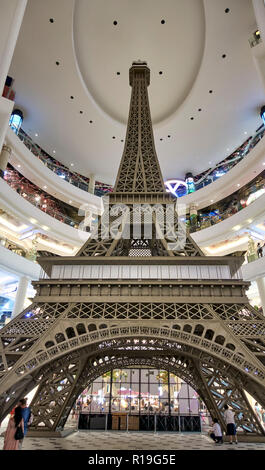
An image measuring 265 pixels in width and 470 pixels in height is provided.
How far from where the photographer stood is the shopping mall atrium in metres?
6.49

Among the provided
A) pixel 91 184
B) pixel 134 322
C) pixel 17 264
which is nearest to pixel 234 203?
pixel 91 184

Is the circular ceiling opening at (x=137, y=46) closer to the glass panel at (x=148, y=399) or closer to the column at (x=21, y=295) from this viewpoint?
the column at (x=21, y=295)

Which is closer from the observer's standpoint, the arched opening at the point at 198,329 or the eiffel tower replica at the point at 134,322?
the eiffel tower replica at the point at 134,322

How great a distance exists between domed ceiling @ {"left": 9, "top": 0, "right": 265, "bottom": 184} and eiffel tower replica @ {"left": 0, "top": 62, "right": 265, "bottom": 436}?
41.9ft

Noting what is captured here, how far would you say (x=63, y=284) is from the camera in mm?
7297

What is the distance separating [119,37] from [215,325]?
1939 centimetres

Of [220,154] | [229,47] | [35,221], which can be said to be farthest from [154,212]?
[220,154]

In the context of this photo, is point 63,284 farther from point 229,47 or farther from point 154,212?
point 229,47

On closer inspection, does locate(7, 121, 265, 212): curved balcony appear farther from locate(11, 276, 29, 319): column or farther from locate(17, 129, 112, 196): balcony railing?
locate(11, 276, 29, 319): column

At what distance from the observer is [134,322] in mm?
6230

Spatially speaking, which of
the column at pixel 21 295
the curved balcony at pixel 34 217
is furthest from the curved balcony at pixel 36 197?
the column at pixel 21 295

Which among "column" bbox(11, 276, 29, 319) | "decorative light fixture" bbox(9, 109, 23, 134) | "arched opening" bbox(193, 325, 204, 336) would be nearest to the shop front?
"arched opening" bbox(193, 325, 204, 336)

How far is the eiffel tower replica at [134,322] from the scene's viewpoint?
19.2 feet

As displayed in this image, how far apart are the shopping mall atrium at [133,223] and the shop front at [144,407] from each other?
0.08 metres
